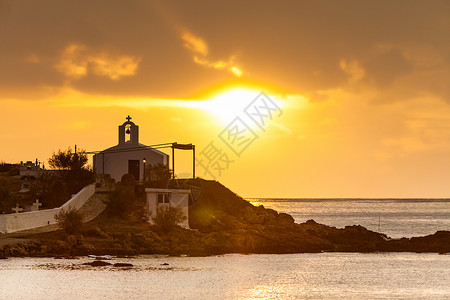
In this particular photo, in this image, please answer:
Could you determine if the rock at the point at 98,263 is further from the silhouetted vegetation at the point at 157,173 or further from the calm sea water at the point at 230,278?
the silhouetted vegetation at the point at 157,173

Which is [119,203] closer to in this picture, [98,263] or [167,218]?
[167,218]

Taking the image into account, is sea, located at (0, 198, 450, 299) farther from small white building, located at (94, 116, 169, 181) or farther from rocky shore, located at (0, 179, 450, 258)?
small white building, located at (94, 116, 169, 181)

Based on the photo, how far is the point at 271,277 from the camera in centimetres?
5262

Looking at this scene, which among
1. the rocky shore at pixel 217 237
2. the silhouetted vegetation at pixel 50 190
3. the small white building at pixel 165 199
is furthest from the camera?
the silhouetted vegetation at pixel 50 190

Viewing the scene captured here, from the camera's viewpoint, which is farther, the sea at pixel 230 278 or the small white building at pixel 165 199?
the small white building at pixel 165 199

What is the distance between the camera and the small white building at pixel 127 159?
85000 mm

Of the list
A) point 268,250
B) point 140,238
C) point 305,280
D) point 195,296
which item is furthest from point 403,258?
point 195,296

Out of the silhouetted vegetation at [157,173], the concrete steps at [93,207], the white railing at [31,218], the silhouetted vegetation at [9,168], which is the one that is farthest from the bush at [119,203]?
the silhouetted vegetation at [9,168]

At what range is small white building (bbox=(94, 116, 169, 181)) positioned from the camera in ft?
279

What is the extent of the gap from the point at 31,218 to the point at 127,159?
76.4 ft

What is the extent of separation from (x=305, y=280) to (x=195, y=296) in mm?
10418

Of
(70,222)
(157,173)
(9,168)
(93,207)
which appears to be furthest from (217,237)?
(9,168)

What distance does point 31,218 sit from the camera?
62656mm

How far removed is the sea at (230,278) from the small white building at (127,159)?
2406 centimetres
